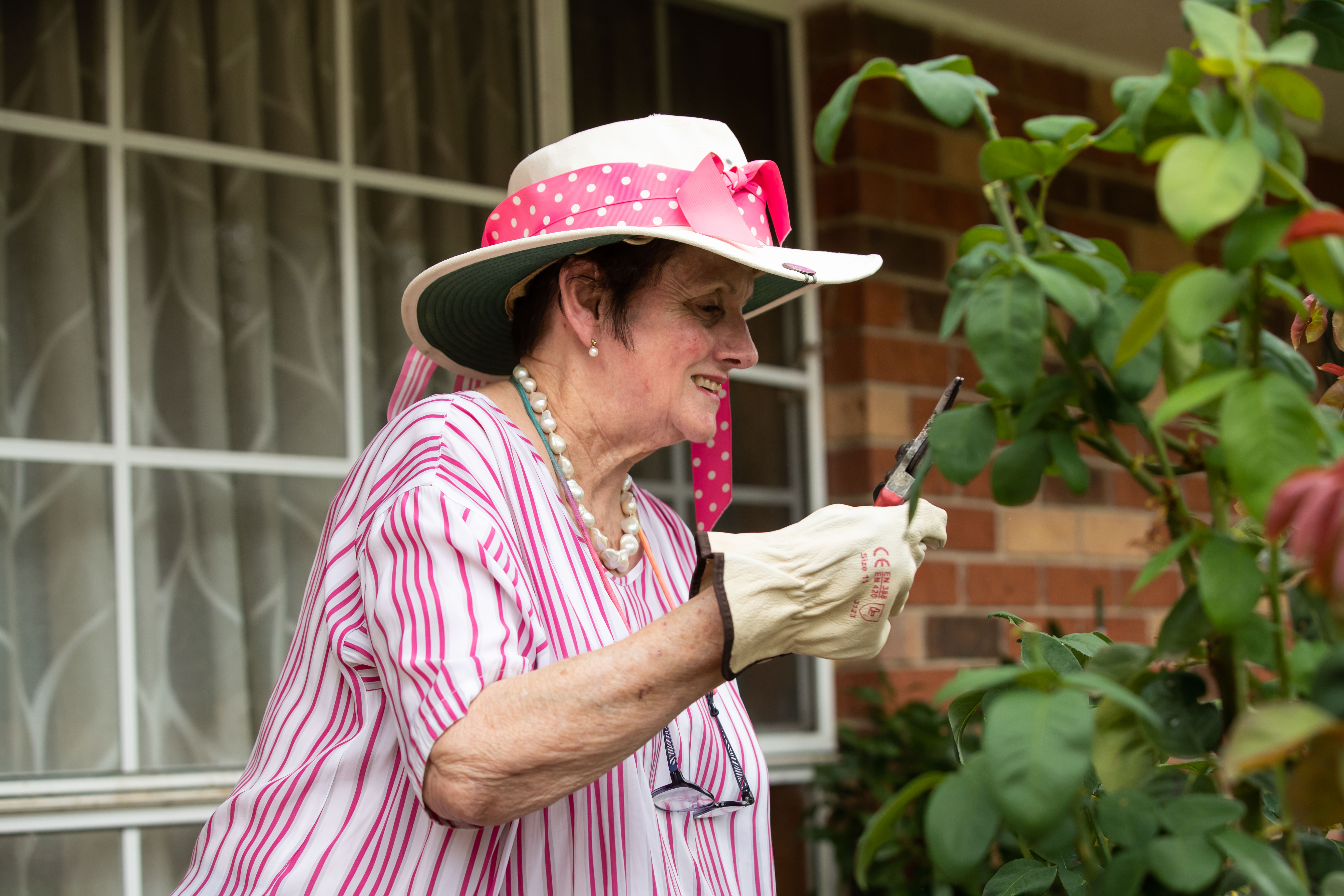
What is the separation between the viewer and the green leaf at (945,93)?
93 cm

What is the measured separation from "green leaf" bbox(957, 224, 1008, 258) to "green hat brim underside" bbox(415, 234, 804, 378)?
2.18 feet

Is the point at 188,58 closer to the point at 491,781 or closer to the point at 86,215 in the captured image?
the point at 86,215

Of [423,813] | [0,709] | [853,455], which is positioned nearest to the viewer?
[423,813]

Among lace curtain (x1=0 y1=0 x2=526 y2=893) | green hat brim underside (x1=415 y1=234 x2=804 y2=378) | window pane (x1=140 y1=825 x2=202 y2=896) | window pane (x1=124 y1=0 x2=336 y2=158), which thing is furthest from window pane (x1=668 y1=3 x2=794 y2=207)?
window pane (x1=140 y1=825 x2=202 y2=896)

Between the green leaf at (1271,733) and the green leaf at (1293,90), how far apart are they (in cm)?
36

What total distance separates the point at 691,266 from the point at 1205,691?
951mm

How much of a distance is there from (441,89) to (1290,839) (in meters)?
2.81

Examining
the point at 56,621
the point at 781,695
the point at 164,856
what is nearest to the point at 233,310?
the point at 56,621

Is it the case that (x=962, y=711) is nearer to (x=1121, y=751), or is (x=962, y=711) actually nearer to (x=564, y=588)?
(x=1121, y=751)

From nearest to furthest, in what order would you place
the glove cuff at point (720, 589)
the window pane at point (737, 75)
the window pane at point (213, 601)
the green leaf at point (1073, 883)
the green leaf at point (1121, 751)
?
the green leaf at point (1121, 751), the green leaf at point (1073, 883), the glove cuff at point (720, 589), the window pane at point (213, 601), the window pane at point (737, 75)

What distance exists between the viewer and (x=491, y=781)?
1237 millimetres

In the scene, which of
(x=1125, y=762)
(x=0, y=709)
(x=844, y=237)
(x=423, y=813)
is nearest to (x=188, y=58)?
(x=0, y=709)

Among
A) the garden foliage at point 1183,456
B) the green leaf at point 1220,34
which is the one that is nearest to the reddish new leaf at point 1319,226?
the garden foliage at point 1183,456

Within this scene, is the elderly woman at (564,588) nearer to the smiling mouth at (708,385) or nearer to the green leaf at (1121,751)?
the smiling mouth at (708,385)
